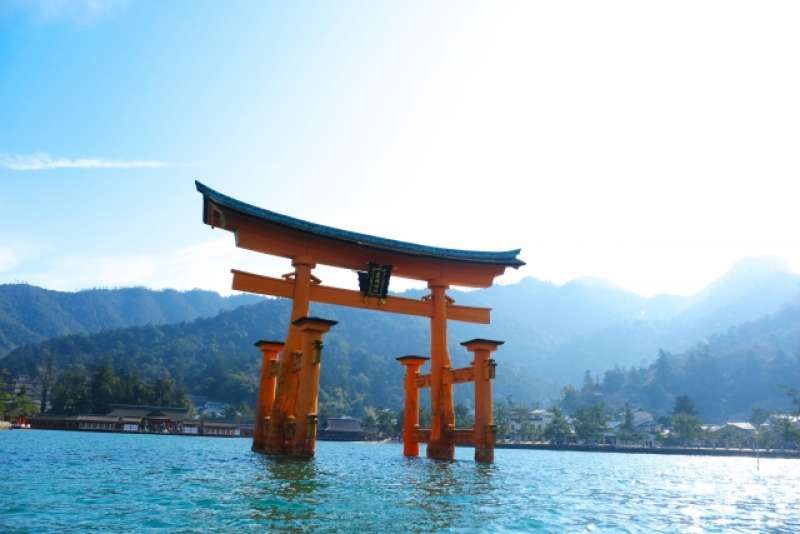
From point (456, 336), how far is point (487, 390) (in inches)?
6631

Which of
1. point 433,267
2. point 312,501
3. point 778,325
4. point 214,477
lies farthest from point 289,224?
point 778,325

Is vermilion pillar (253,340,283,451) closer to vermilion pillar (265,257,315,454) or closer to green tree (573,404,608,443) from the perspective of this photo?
vermilion pillar (265,257,315,454)

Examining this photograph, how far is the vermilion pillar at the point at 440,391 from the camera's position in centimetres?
1784

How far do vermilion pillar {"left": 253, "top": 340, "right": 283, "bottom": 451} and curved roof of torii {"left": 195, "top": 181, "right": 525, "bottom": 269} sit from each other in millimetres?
3917

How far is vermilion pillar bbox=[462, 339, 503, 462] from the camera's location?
16750 millimetres

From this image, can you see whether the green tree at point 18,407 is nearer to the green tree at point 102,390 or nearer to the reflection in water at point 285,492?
the green tree at point 102,390

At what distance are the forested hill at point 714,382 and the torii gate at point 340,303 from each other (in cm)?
10406

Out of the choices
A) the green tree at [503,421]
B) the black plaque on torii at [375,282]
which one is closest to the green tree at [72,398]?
the green tree at [503,421]

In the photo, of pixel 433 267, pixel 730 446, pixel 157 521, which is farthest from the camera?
pixel 730 446

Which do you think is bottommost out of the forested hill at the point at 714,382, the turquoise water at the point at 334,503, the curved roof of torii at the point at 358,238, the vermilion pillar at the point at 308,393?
the turquoise water at the point at 334,503

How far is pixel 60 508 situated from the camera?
294 inches

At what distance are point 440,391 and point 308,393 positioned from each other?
5170 mm

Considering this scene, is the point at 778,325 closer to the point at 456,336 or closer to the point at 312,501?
the point at 456,336

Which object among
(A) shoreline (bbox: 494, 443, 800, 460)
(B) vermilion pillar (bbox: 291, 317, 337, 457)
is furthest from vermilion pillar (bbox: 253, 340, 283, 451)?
(A) shoreline (bbox: 494, 443, 800, 460)
